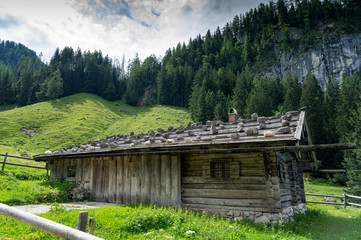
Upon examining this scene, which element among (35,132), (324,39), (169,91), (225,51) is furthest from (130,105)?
(324,39)

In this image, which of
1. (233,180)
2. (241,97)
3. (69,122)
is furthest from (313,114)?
(69,122)

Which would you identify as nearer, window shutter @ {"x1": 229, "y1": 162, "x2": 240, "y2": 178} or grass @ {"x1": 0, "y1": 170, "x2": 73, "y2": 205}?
window shutter @ {"x1": 229, "y1": 162, "x2": 240, "y2": 178}

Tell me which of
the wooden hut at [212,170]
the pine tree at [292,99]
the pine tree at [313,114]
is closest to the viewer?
the wooden hut at [212,170]

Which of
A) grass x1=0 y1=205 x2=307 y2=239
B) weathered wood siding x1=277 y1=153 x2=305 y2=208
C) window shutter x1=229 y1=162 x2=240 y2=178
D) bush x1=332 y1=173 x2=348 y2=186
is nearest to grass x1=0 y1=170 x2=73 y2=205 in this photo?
grass x1=0 y1=205 x2=307 y2=239

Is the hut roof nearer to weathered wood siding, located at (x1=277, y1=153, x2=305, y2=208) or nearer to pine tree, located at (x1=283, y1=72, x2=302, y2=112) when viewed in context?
weathered wood siding, located at (x1=277, y1=153, x2=305, y2=208)

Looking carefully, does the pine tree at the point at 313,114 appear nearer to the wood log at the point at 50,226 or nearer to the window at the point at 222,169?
the window at the point at 222,169

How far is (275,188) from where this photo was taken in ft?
27.7

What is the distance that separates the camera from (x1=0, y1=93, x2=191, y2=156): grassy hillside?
4459 centimetres

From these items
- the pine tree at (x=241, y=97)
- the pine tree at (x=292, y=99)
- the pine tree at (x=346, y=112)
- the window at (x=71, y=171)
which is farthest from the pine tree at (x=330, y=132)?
the window at (x=71, y=171)

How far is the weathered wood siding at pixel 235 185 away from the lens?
338 inches

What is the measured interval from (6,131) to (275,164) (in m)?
56.1

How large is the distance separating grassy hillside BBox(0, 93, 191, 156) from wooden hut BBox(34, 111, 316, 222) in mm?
29964

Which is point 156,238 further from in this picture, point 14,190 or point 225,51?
point 225,51

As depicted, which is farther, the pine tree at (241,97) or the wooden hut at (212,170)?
the pine tree at (241,97)
